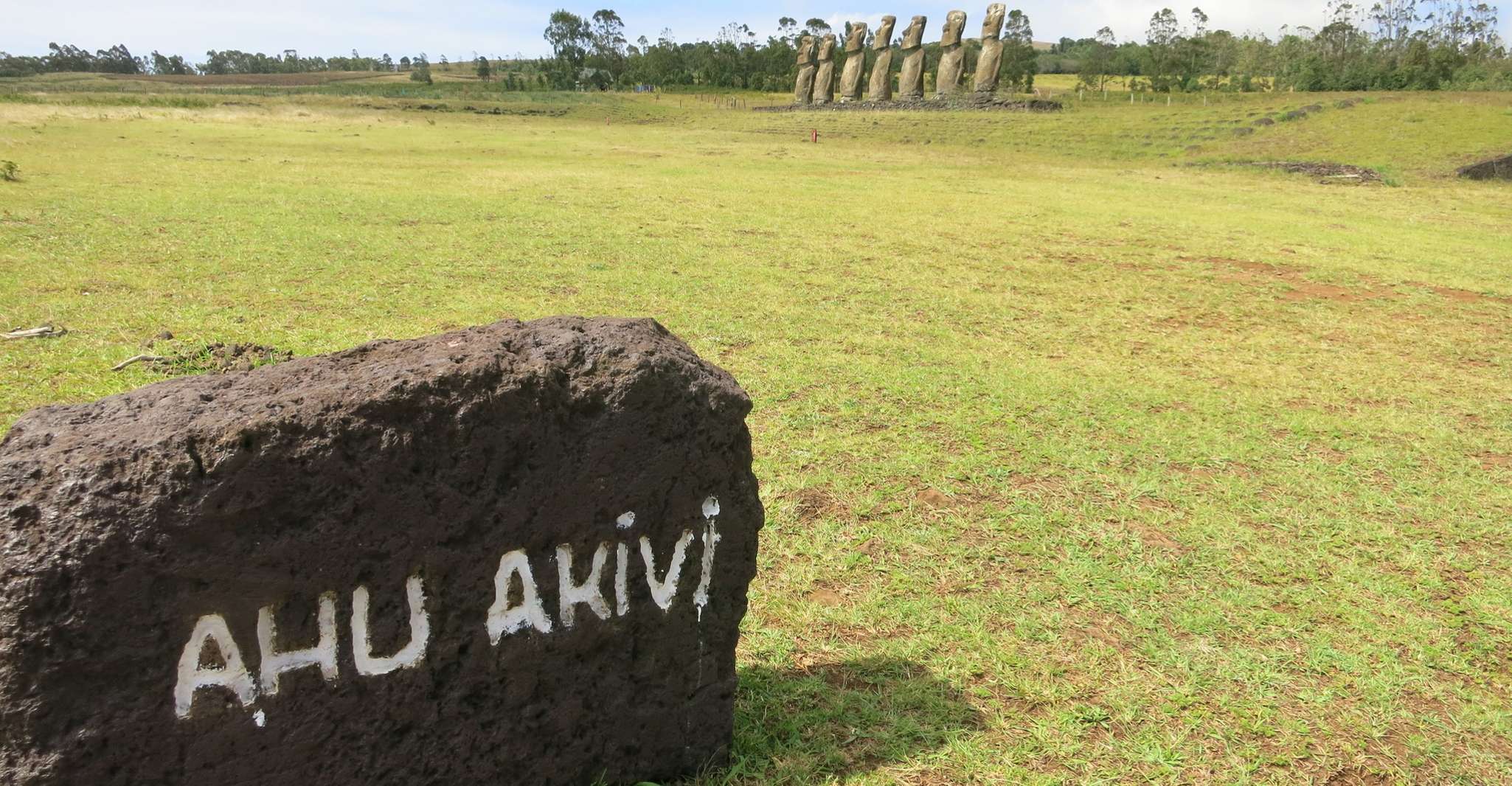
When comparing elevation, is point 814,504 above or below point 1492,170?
below

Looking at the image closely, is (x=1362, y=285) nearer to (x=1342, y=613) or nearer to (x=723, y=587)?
(x=1342, y=613)

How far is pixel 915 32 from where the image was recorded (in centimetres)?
4334

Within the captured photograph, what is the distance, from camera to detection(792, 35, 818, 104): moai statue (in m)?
49.4

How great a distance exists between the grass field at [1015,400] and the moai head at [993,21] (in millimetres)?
23163

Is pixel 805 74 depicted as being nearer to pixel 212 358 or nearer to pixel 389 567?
pixel 212 358

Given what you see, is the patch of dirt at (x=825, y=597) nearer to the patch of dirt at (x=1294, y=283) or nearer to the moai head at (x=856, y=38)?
the patch of dirt at (x=1294, y=283)

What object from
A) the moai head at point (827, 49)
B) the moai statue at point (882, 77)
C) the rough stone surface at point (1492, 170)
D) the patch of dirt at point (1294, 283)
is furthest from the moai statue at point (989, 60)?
the patch of dirt at point (1294, 283)

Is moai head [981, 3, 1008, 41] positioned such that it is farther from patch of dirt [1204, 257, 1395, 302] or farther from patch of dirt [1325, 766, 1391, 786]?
patch of dirt [1325, 766, 1391, 786]

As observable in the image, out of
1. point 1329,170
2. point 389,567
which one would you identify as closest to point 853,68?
point 1329,170

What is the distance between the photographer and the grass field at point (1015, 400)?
3.27 metres

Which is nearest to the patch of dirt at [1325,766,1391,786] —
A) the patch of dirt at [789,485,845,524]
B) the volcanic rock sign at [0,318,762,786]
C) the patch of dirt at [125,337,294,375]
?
the volcanic rock sign at [0,318,762,786]

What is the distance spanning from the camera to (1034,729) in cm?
313

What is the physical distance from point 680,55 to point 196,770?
3157 inches

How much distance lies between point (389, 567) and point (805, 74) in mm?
50602
